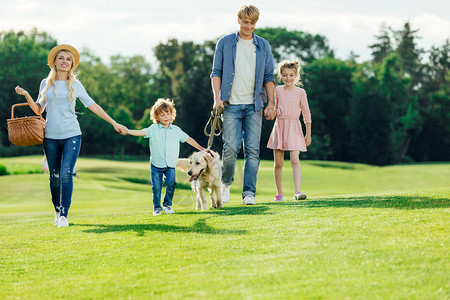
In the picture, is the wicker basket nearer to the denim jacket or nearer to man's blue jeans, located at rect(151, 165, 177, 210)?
man's blue jeans, located at rect(151, 165, 177, 210)

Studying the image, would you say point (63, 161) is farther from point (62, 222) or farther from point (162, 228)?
point (162, 228)

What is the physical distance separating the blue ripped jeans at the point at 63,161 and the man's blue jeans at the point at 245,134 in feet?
7.67

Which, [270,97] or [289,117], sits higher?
[270,97]

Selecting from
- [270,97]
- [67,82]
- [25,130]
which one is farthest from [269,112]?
[25,130]

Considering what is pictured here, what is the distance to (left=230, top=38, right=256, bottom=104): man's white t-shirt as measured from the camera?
341 inches

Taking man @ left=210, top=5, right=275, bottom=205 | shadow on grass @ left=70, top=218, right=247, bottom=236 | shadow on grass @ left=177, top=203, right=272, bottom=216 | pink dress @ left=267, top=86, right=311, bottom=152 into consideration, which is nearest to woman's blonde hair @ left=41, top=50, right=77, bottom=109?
shadow on grass @ left=70, top=218, right=247, bottom=236

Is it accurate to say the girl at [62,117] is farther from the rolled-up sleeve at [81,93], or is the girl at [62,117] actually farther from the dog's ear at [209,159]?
the dog's ear at [209,159]

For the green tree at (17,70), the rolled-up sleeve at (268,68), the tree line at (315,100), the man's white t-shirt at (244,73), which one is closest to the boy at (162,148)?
the man's white t-shirt at (244,73)

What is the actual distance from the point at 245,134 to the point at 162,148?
4.41ft

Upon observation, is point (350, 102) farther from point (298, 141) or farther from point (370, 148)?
point (298, 141)

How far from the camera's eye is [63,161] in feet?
24.6

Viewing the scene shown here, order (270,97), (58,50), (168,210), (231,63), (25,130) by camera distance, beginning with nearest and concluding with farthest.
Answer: (25,130), (58,50), (168,210), (231,63), (270,97)

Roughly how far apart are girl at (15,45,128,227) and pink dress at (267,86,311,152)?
10.4ft

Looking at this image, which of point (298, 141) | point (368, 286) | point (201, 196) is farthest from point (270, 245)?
point (298, 141)
